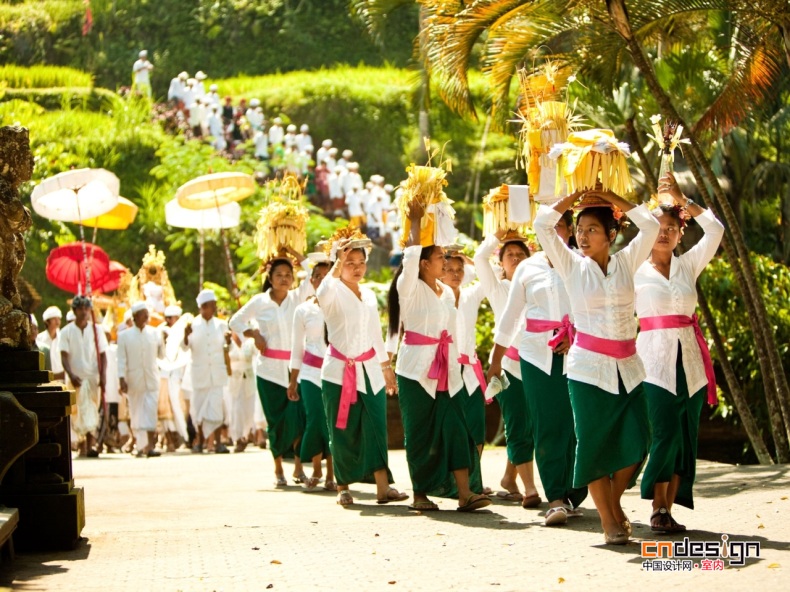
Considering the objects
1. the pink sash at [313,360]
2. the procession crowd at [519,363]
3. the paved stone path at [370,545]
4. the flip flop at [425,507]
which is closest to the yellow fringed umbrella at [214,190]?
the procession crowd at [519,363]

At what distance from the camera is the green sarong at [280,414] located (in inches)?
491

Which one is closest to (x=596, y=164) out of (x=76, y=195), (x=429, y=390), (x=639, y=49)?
(x=429, y=390)

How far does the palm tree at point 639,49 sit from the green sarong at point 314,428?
374 centimetres

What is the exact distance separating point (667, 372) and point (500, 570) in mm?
2048

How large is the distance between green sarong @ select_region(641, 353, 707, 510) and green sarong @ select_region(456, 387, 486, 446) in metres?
2.40

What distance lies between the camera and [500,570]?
6645 mm

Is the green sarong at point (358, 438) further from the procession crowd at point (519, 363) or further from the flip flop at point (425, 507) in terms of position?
the flip flop at point (425, 507)

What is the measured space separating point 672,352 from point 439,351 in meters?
2.08

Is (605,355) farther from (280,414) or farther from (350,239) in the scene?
(280,414)

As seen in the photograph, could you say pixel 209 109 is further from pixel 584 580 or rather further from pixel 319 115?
pixel 584 580

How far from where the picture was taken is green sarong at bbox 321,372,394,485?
1022cm

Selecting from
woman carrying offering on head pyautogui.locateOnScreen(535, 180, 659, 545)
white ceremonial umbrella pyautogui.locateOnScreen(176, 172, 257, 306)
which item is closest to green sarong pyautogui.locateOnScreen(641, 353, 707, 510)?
woman carrying offering on head pyautogui.locateOnScreen(535, 180, 659, 545)

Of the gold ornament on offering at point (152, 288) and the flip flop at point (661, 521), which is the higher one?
the gold ornament on offering at point (152, 288)

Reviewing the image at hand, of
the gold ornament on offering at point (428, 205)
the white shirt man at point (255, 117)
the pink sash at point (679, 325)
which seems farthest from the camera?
the white shirt man at point (255, 117)
